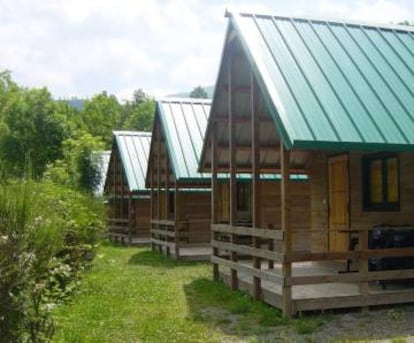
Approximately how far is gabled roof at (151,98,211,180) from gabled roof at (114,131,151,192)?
341 centimetres

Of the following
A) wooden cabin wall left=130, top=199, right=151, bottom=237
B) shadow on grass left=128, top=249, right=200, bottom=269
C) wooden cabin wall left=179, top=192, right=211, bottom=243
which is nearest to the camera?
shadow on grass left=128, top=249, right=200, bottom=269

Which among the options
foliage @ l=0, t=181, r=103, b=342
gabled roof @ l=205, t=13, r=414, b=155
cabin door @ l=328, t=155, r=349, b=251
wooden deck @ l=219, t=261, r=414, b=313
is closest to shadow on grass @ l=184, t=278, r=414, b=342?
wooden deck @ l=219, t=261, r=414, b=313

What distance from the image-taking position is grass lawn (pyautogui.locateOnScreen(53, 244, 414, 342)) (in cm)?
859

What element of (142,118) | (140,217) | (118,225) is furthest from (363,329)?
(142,118)

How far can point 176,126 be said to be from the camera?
70.1ft

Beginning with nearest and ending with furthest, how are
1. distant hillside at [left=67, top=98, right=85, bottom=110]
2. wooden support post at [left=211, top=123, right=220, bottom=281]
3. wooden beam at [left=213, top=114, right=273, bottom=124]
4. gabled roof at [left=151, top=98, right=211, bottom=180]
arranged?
wooden beam at [left=213, top=114, right=273, bottom=124] < wooden support post at [left=211, top=123, right=220, bottom=281] < gabled roof at [left=151, top=98, right=211, bottom=180] < distant hillside at [left=67, top=98, right=85, bottom=110]

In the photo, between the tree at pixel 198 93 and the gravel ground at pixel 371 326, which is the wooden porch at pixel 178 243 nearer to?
the gravel ground at pixel 371 326

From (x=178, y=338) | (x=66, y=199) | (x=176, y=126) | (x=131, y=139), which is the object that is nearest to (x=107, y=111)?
(x=131, y=139)

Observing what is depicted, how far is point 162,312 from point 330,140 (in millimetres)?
4148

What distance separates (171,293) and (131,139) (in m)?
17.7

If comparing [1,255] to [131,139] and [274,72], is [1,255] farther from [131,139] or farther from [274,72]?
[131,139]

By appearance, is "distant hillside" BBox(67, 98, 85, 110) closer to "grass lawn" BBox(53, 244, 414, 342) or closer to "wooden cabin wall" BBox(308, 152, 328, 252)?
"wooden cabin wall" BBox(308, 152, 328, 252)

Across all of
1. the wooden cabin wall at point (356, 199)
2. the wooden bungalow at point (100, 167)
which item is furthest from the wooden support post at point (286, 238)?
the wooden bungalow at point (100, 167)

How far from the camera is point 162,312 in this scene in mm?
10438
